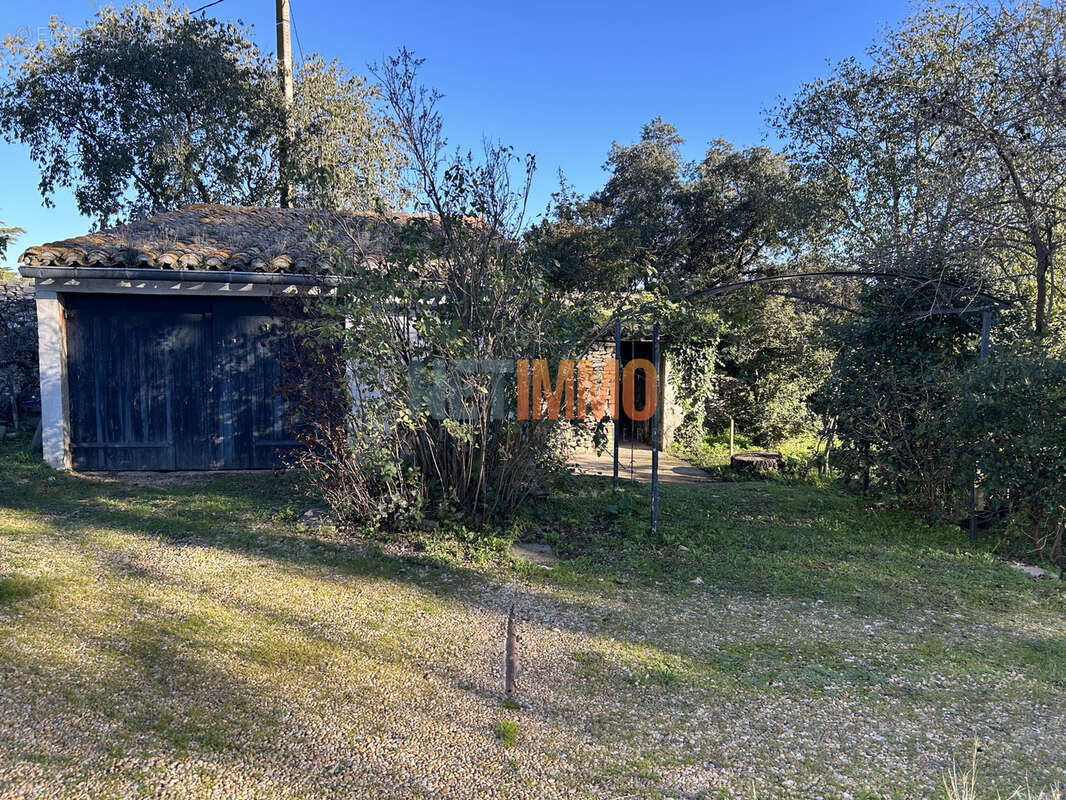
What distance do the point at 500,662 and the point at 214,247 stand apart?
641cm

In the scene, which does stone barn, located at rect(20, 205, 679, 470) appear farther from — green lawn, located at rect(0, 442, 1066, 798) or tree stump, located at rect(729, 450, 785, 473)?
tree stump, located at rect(729, 450, 785, 473)

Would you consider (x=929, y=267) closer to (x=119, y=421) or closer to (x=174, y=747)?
(x=174, y=747)

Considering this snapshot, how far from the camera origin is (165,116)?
14.5 m

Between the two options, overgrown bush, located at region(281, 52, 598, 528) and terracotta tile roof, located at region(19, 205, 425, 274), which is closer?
overgrown bush, located at region(281, 52, 598, 528)

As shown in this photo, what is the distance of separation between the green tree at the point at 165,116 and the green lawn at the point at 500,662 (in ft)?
35.4

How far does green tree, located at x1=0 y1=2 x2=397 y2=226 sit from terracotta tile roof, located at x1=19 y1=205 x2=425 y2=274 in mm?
5477

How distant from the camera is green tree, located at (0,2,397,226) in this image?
14234mm

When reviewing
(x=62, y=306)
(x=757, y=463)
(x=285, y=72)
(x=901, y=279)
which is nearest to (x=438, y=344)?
(x=901, y=279)

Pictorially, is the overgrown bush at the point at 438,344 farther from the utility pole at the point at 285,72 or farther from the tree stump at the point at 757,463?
the utility pole at the point at 285,72

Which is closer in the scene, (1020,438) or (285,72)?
(1020,438)

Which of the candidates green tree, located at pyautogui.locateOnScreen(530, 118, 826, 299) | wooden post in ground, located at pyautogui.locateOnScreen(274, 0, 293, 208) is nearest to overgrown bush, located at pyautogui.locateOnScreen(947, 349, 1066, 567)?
green tree, located at pyautogui.locateOnScreen(530, 118, 826, 299)

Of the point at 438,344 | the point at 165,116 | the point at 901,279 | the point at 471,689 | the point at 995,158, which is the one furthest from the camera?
the point at 165,116

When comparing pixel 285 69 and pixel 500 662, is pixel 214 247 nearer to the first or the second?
pixel 500 662

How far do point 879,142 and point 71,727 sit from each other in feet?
44.0
